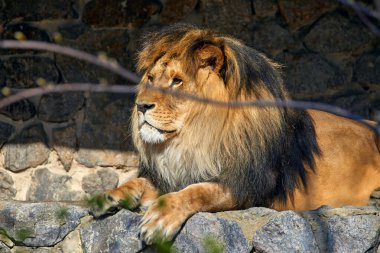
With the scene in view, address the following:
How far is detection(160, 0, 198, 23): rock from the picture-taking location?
616 cm

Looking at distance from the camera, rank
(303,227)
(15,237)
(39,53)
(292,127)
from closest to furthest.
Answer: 1. (303,227)
2. (15,237)
3. (292,127)
4. (39,53)

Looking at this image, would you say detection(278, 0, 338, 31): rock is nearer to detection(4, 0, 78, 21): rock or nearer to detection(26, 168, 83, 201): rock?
detection(4, 0, 78, 21): rock

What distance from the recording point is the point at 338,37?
6.31m

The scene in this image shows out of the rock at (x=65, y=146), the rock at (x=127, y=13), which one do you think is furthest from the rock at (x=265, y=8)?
the rock at (x=65, y=146)

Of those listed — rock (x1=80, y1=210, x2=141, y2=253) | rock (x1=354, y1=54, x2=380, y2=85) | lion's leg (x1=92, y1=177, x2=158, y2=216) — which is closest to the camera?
rock (x1=80, y1=210, x2=141, y2=253)

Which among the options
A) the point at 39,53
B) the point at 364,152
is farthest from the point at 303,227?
the point at 39,53

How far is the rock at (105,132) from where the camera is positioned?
20.3ft

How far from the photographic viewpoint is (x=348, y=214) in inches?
160

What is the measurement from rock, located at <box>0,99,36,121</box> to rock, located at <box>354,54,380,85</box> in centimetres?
247

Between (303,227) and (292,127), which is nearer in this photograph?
(303,227)

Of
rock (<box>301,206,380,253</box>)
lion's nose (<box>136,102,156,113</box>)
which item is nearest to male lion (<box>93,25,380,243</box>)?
lion's nose (<box>136,102,156,113</box>)

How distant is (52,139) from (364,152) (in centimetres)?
231

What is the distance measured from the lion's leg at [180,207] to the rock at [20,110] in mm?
2133

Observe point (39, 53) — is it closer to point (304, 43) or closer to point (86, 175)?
point (86, 175)
